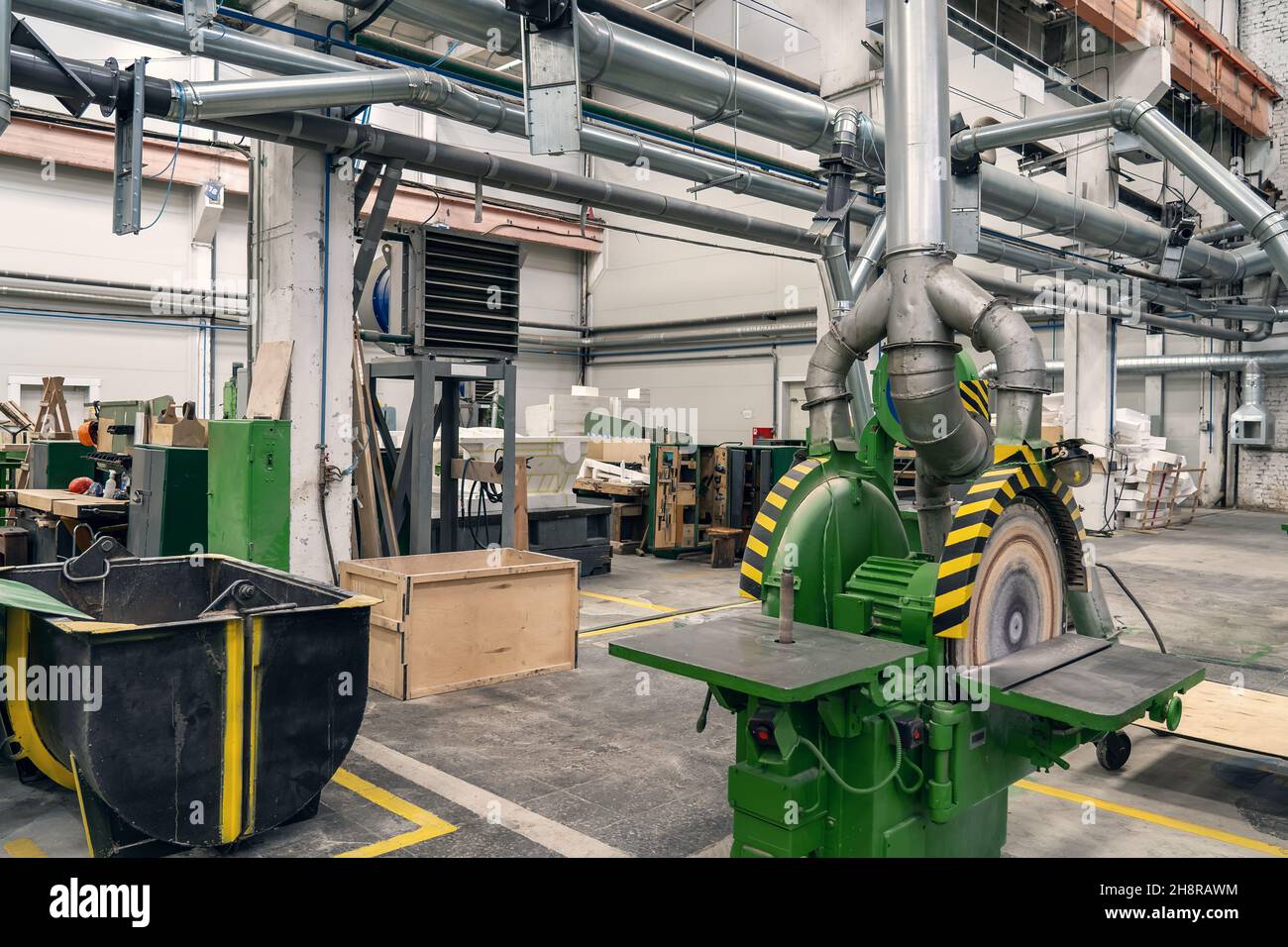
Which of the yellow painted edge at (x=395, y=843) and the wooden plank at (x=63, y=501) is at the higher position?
the wooden plank at (x=63, y=501)

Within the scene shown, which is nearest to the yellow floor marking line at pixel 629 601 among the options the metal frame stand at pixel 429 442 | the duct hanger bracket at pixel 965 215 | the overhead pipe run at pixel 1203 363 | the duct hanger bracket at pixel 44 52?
the metal frame stand at pixel 429 442

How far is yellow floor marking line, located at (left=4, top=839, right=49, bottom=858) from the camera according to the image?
9.45 ft

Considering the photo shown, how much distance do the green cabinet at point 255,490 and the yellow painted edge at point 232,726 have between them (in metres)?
1.76

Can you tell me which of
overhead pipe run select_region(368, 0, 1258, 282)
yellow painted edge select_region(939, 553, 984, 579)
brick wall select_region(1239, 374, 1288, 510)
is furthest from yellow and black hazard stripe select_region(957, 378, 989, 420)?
brick wall select_region(1239, 374, 1288, 510)

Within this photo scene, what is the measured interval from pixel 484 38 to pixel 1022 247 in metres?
7.50

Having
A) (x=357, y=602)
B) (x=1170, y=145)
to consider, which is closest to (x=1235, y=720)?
(x=357, y=602)

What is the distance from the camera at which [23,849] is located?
9.59 feet

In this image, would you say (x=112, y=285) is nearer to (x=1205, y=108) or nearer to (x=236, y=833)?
(x=236, y=833)

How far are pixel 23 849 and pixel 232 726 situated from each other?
81 cm

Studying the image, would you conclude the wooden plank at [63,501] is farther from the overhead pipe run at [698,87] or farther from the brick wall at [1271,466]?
the brick wall at [1271,466]

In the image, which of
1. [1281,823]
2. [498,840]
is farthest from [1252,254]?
[498,840]

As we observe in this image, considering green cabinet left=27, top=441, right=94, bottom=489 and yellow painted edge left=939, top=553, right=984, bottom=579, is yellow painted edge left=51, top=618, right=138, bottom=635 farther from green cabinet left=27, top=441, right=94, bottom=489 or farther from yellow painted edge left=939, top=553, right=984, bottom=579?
green cabinet left=27, top=441, right=94, bottom=489

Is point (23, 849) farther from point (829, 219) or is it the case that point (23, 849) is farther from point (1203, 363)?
point (1203, 363)

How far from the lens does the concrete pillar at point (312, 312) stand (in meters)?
5.43
